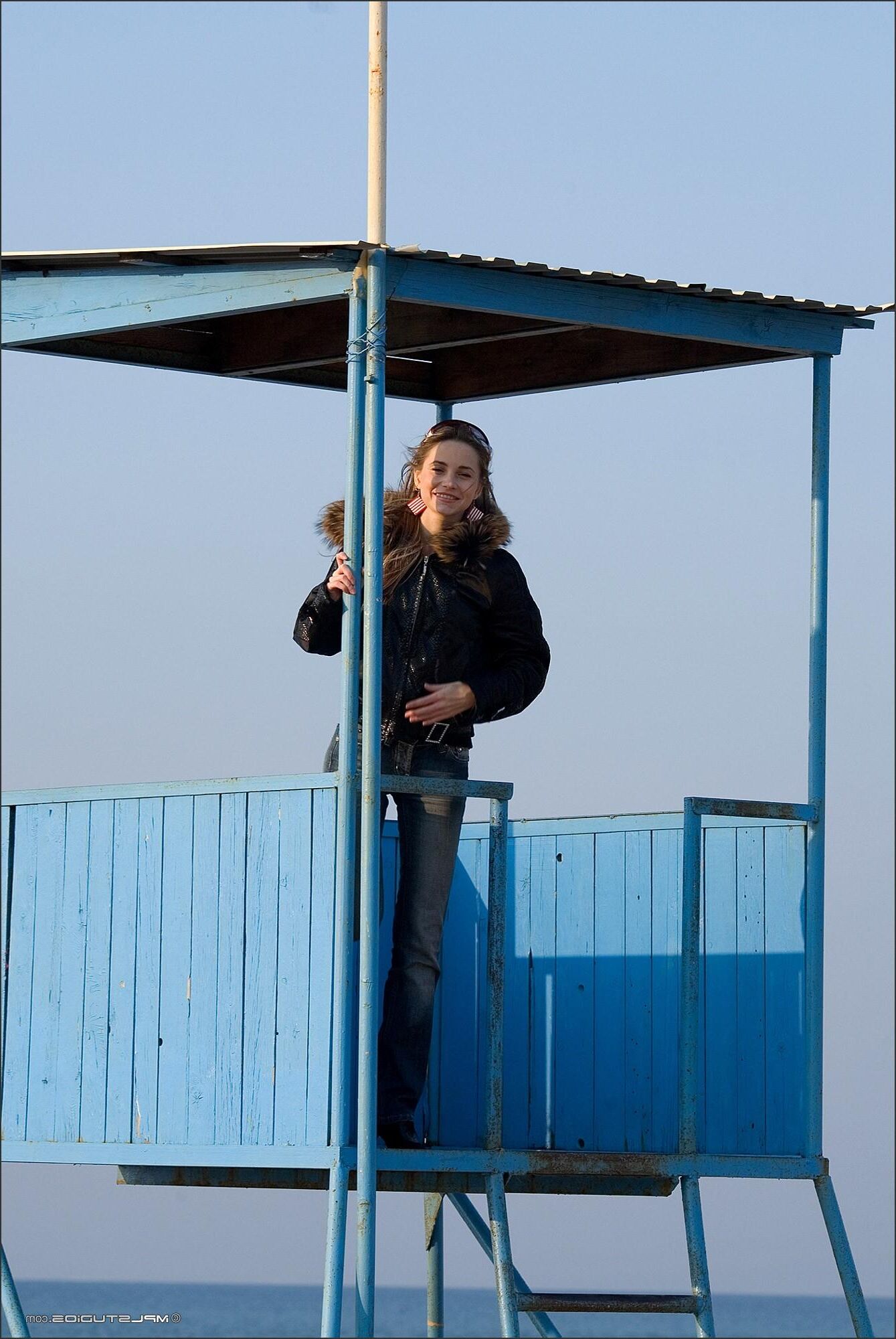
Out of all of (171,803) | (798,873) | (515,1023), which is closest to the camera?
(171,803)

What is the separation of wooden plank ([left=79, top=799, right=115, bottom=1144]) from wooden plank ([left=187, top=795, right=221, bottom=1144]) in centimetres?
49

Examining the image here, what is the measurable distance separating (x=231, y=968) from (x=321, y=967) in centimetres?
49

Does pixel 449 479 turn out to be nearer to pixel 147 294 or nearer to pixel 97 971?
pixel 147 294

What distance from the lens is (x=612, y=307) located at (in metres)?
9.30

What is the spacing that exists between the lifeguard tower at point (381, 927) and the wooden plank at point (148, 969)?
1cm

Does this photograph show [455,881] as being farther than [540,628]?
Yes

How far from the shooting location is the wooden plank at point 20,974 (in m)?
9.79

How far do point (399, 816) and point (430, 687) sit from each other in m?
0.49

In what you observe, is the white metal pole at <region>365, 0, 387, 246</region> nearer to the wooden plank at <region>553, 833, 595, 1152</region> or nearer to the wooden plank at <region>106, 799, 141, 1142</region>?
the wooden plank at <region>106, 799, 141, 1142</region>

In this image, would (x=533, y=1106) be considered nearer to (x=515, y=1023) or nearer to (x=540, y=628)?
(x=515, y=1023)

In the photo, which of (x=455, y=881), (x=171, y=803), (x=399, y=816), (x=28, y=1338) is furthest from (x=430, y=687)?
(x=28, y=1338)

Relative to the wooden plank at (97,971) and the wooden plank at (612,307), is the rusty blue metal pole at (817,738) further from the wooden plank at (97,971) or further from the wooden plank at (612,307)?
the wooden plank at (97,971)

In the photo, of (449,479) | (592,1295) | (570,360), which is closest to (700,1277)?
(592,1295)

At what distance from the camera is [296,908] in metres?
8.73
